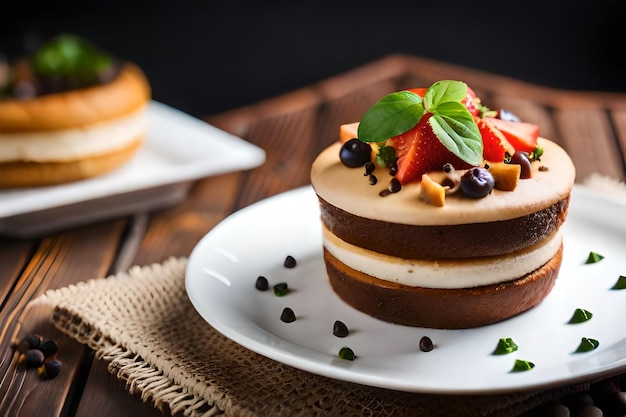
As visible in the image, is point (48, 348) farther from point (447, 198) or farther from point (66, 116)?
point (66, 116)

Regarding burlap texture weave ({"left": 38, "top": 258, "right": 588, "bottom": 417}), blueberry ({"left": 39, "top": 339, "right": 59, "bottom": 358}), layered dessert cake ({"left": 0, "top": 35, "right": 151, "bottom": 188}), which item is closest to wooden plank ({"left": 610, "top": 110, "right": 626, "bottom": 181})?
burlap texture weave ({"left": 38, "top": 258, "right": 588, "bottom": 417})

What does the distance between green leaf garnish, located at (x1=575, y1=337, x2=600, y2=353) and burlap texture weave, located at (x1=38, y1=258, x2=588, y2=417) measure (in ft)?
Answer: 0.33

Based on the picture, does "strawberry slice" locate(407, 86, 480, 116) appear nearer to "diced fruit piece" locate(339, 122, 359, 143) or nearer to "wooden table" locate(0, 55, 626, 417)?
"diced fruit piece" locate(339, 122, 359, 143)

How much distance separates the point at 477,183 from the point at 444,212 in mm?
130

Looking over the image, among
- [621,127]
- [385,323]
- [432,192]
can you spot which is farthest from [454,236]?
[621,127]

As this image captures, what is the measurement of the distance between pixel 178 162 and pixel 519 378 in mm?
2712

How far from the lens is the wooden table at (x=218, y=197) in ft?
8.07

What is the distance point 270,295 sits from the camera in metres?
2.79

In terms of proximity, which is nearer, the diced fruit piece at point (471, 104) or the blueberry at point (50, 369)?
the blueberry at point (50, 369)

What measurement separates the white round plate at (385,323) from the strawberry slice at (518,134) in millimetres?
484

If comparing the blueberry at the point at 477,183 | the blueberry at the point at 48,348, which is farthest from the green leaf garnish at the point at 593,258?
the blueberry at the point at 48,348

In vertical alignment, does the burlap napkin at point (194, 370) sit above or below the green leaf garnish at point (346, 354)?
below

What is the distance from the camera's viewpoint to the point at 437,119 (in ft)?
8.07

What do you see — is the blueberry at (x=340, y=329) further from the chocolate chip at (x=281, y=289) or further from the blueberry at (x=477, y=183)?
the blueberry at (x=477, y=183)
